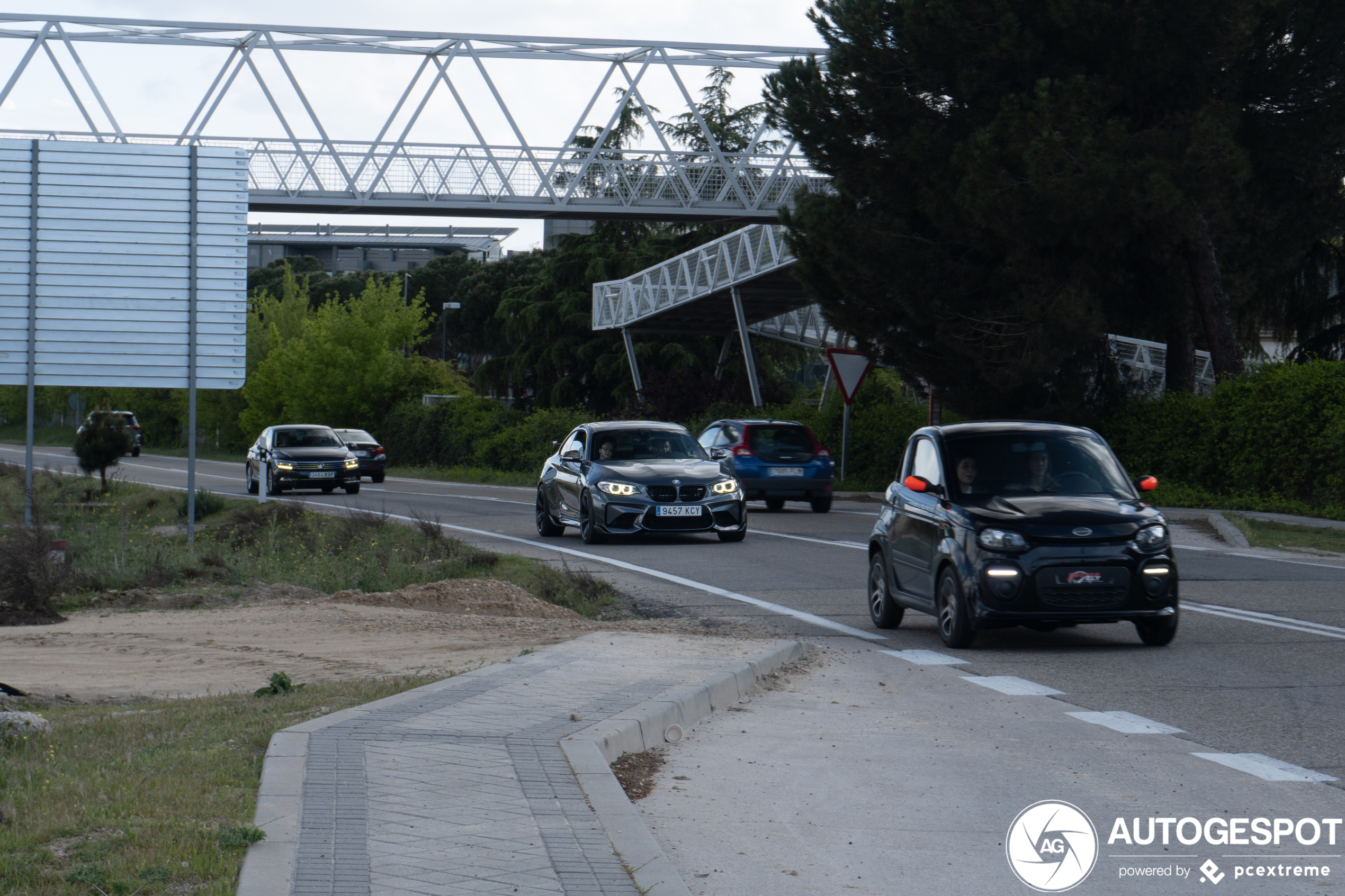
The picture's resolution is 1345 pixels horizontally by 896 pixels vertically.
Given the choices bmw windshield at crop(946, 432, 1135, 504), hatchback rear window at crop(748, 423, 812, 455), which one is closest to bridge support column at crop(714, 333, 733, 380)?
hatchback rear window at crop(748, 423, 812, 455)

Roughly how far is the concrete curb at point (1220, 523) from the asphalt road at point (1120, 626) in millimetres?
1025

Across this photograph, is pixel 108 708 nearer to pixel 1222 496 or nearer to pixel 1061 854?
pixel 1061 854

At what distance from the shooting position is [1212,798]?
253 inches

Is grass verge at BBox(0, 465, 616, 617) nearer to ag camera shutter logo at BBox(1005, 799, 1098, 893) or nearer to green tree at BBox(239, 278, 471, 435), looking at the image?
ag camera shutter logo at BBox(1005, 799, 1098, 893)

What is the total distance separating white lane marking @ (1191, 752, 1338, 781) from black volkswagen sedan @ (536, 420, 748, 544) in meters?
12.5

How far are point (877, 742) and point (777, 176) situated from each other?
111 ft

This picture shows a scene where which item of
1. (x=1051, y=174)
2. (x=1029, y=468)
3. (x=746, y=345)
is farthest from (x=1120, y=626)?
(x=746, y=345)

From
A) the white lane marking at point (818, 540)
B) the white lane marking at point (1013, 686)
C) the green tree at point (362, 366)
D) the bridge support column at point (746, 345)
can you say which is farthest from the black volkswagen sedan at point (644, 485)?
the green tree at point (362, 366)

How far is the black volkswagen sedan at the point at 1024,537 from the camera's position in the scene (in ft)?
34.1

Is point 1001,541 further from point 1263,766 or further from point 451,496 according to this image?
point 451,496

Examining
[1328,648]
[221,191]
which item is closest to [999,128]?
[221,191]

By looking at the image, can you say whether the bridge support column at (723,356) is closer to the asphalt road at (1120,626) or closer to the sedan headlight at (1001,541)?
the asphalt road at (1120,626)

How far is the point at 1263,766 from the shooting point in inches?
277

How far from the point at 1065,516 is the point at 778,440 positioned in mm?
16618
